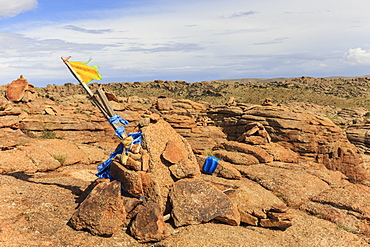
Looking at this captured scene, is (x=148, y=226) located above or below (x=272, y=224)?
above

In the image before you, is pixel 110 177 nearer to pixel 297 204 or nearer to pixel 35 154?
pixel 35 154

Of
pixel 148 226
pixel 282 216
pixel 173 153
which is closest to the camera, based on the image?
pixel 148 226

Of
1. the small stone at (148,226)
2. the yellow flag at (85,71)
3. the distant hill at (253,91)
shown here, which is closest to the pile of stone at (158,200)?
the small stone at (148,226)

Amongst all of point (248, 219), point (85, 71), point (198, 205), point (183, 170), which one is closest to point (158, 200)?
point (198, 205)

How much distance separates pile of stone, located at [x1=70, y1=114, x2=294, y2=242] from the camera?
8.34m

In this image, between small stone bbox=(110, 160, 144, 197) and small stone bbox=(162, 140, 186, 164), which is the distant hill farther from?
small stone bbox=(110, 160, 144, 197)

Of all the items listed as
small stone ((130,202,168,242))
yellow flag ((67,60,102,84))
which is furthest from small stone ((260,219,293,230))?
yellow flag ((67,60,102,84))

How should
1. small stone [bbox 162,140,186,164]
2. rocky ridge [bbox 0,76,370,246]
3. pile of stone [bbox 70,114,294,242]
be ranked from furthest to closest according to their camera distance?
small stone [bbox 162,140,186,164]
rocky ridge [bbox 0,76,370,246]
pile of stone [bbox 70,114,294,242]

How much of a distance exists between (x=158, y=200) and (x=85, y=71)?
495 cm

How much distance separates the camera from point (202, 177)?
44.2 feet

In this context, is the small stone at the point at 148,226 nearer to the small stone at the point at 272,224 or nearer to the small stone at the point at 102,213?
the small stone at the point at 102,213

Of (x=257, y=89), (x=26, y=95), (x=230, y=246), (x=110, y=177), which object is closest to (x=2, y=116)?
(x=26, y=95)

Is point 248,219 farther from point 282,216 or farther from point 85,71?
point 85,71

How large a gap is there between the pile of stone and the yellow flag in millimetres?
2518
